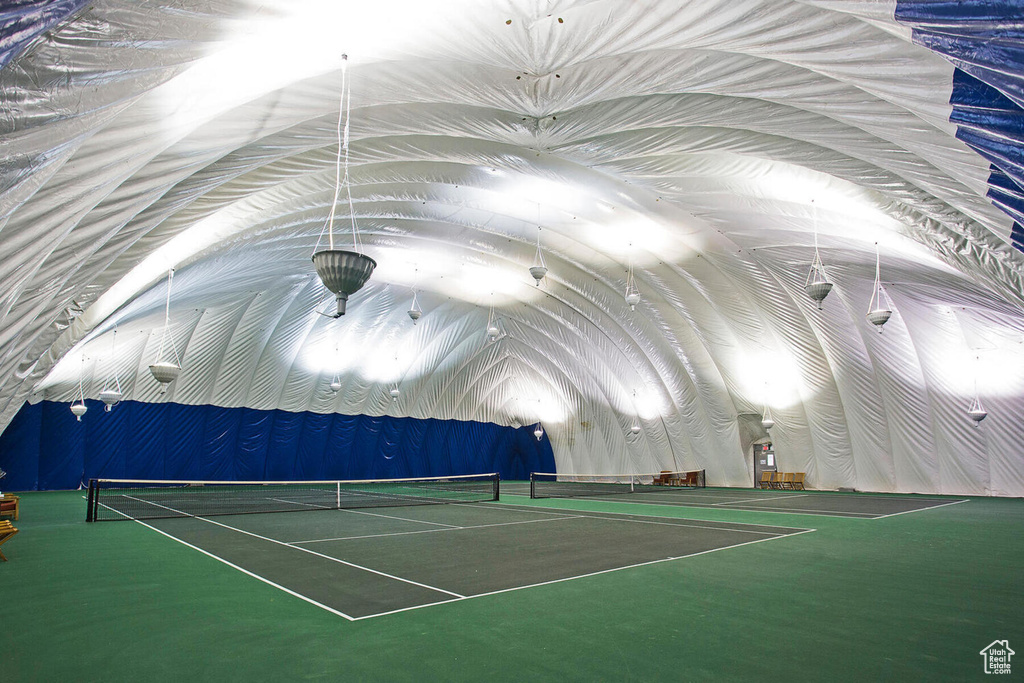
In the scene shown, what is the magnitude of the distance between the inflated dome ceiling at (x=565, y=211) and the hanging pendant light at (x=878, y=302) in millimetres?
357

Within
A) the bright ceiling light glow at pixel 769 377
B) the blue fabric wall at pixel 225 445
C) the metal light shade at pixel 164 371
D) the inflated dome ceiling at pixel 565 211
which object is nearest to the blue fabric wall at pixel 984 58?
the inflated dome ceiling at pixel 565 211

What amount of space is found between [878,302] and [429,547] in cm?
1659

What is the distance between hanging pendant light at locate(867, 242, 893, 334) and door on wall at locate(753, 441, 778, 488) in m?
10.9

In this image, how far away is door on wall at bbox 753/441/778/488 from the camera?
29.1 meters

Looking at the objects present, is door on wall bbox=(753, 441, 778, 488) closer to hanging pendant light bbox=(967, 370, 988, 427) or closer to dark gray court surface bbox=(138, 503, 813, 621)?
hanging pendant light bbox=(967, 370, 988, 427)

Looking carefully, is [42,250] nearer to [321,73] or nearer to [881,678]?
[321,73]

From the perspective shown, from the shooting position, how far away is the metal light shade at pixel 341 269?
21.9ft

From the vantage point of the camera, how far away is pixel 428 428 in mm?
38375

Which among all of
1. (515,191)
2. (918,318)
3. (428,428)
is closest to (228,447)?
(428,428)

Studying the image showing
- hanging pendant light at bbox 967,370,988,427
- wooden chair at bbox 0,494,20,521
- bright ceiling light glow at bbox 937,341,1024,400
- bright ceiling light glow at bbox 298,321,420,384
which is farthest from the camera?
bright ceiling light glow at bbox 298,321,420,384

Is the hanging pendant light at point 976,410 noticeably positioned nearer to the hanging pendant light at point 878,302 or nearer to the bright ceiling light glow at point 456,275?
the hanging pendant light at point 878,302

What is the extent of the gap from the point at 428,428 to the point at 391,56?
Result: 102 feet

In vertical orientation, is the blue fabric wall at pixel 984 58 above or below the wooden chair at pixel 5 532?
above

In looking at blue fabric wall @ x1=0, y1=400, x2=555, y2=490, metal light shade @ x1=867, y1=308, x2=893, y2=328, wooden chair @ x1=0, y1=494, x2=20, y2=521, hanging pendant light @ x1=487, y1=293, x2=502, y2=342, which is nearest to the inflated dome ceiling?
hanging pendant light @ x1=487, y1=293, x2=502, y2=342
